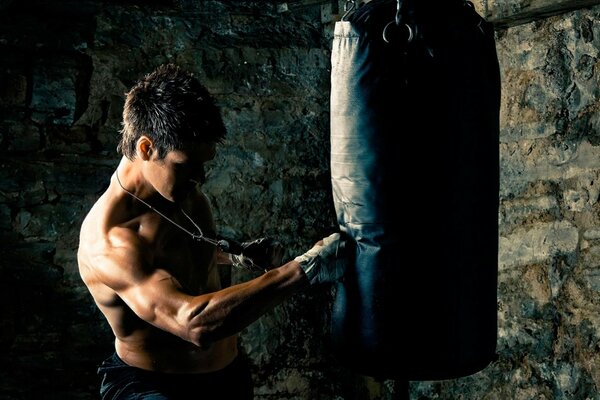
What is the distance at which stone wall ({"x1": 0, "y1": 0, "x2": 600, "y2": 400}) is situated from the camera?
9.49ft

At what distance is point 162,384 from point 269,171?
1611 mm

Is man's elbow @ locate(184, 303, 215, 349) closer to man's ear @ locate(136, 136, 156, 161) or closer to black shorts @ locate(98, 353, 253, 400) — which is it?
black shorts @ locate(98, 353, 253, 400)

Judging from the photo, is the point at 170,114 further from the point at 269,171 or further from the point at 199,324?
the point at 269,171

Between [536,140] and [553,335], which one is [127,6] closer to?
[536,140]

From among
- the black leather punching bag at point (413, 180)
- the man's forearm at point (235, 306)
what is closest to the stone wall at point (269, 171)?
the black leather punching bag at point (413, 180)

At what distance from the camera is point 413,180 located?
198 cm

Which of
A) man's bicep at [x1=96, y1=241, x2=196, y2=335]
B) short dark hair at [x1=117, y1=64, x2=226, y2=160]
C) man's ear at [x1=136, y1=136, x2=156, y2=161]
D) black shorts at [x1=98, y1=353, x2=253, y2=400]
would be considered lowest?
black shorts at [x1=98, y1=353, x2=253, y2=400]

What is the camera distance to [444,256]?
6.64 feet

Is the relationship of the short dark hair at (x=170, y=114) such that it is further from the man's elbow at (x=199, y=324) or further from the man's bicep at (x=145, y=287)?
the man's elbow at (x=199, y=324)

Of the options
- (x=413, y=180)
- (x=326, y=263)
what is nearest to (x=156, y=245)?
(x=326, y=263)

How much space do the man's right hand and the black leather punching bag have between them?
0.03m

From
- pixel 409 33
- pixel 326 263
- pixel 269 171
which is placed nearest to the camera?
pixel 409 33

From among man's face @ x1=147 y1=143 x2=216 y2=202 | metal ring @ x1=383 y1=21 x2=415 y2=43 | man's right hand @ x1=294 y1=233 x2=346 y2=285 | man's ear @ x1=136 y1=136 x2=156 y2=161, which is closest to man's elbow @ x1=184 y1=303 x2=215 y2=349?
man's right hand @ x1=294 y1=233 x2=346 y2=285

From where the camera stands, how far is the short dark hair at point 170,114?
7.69ft
